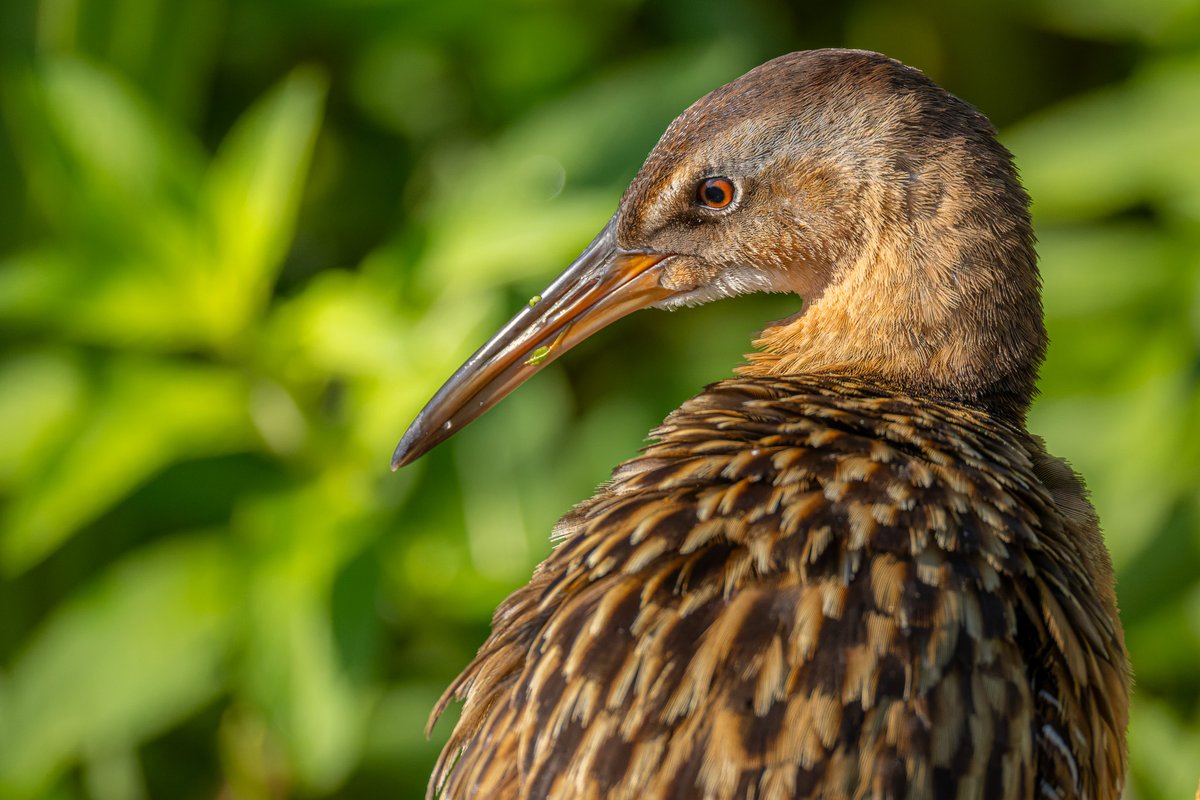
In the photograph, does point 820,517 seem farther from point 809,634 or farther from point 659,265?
point 659,265

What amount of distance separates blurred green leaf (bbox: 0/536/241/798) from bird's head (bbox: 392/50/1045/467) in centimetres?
76

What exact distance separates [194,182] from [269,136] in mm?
175

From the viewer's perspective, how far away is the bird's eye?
2.28 metres

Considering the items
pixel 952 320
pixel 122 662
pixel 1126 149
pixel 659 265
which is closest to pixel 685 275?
pixel 659 265

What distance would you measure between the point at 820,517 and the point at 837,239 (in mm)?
580

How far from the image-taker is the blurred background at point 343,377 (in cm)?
285

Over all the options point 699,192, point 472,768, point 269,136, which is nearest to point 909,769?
point 472,768

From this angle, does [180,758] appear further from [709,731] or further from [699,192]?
[709,731]

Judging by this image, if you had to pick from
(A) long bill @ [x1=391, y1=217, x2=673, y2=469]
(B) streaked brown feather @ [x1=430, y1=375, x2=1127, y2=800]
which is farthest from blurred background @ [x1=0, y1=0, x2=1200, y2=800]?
(B) streaked brown feather @ [x1=430, y1=375, x2=1127, y2=800]

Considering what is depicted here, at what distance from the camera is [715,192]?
7.54ft

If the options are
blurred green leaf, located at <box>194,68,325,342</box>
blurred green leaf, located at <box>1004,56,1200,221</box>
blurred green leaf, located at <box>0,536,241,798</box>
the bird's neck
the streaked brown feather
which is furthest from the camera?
blurred green leaf, located at <box>1004,56,1200,221</box>

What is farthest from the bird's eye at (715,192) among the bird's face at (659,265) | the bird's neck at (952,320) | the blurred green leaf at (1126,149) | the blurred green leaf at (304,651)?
the blurred green leaf at (1126,149)

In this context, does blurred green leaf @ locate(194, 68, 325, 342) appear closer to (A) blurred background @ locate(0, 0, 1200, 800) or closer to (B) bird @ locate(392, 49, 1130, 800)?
(A) blurred background @ locate(0, 0, 1200, 800)

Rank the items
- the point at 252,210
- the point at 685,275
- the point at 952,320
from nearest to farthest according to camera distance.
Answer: the point at 952,320, the point at 685,275, the point at 252,210
